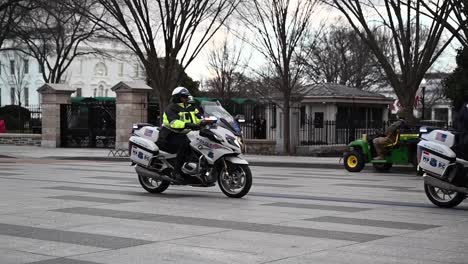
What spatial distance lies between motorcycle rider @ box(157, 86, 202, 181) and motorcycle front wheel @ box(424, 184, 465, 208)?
4030 millimetres

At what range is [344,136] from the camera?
102 feet

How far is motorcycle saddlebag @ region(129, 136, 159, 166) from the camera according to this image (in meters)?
12.9

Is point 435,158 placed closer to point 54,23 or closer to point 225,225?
point 225,225

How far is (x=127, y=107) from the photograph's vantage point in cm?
3122

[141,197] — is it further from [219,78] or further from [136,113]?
[219,78]

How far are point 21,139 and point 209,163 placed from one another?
26175 mm

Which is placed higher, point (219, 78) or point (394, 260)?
point (219, 78)

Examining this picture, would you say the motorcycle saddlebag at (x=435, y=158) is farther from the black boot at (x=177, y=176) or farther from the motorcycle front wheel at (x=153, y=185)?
the motorcycle front wheel at (x=153, y=185)

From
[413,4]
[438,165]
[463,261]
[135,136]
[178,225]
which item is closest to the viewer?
[463,261]

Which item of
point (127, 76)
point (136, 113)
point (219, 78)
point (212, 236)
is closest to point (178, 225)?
point (212, 236)

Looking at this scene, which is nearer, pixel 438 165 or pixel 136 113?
pixel 438 165

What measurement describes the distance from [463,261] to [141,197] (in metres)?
6.78

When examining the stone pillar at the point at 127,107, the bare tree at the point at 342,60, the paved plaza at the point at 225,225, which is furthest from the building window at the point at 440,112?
the paved plaza at the point at 225,225

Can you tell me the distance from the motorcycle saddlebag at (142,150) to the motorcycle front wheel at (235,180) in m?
1.39
